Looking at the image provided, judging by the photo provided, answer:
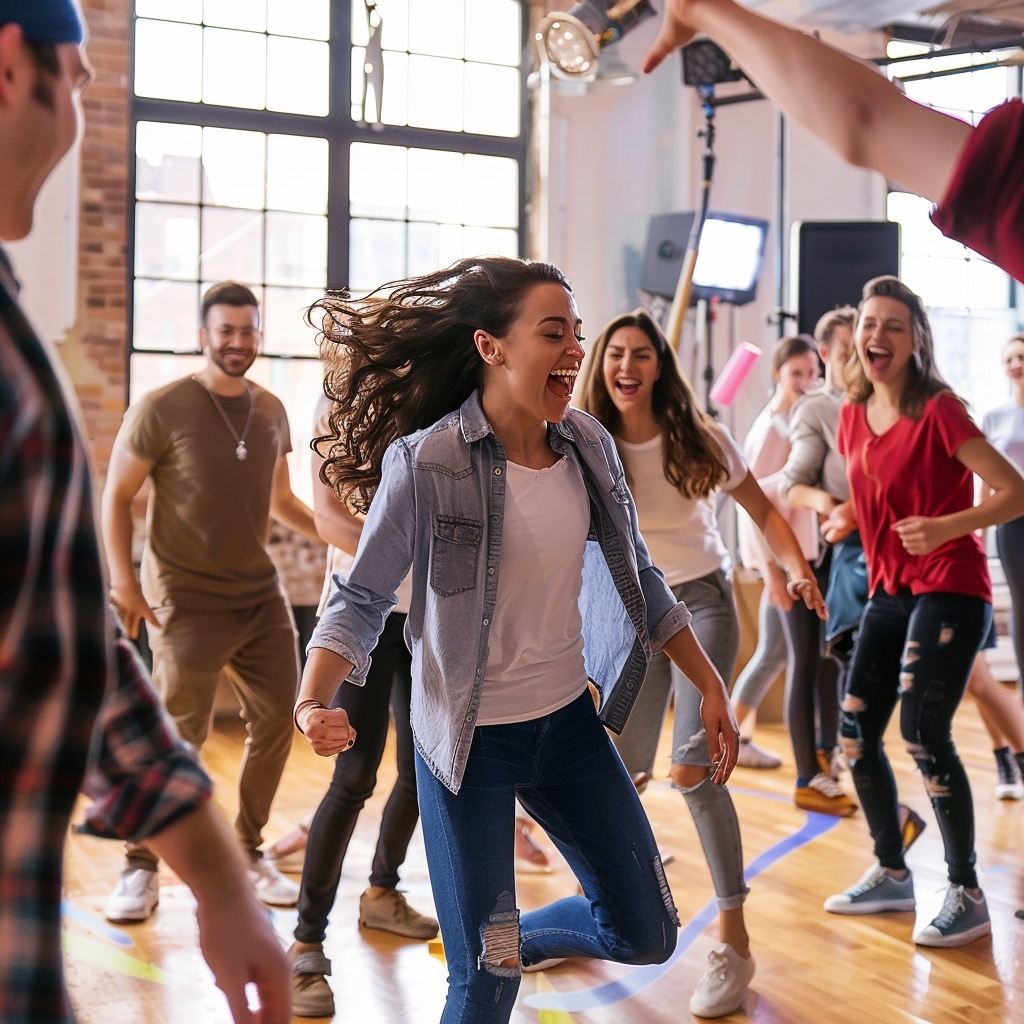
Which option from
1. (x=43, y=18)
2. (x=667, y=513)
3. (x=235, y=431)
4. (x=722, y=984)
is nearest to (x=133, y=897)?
(x=235, y=431)

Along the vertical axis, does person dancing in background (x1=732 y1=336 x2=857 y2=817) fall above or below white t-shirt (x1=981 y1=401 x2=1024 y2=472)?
below

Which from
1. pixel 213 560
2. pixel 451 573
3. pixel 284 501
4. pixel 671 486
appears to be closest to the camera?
pixel 451 573

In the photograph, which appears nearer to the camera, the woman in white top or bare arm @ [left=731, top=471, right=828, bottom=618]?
bare arm @ [left=731, top=471, right=828, bottom=618]

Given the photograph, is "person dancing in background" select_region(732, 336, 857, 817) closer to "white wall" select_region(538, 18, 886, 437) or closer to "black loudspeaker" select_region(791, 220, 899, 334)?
"black loudspeaker" select_region(791, 220, 899, 334)

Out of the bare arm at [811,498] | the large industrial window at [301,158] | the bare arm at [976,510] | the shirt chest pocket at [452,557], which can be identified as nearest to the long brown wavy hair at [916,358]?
the bare arm at [976,510]

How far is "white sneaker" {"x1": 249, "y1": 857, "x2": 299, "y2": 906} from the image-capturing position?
3.76 m

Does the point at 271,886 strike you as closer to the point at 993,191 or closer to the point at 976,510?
the point at 976,510

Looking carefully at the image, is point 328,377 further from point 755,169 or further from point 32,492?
point 755,169

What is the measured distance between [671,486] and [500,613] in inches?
50.7

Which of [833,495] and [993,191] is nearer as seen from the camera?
[993,191]

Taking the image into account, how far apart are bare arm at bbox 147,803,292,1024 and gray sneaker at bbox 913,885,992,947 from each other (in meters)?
2.82

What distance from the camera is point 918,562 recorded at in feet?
11.1

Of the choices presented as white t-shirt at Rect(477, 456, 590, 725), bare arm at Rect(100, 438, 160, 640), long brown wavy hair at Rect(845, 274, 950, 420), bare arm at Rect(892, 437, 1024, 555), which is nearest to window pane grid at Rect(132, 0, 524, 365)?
bare arm at Rect(100, 438, 160, 640)

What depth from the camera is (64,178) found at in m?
6.49
